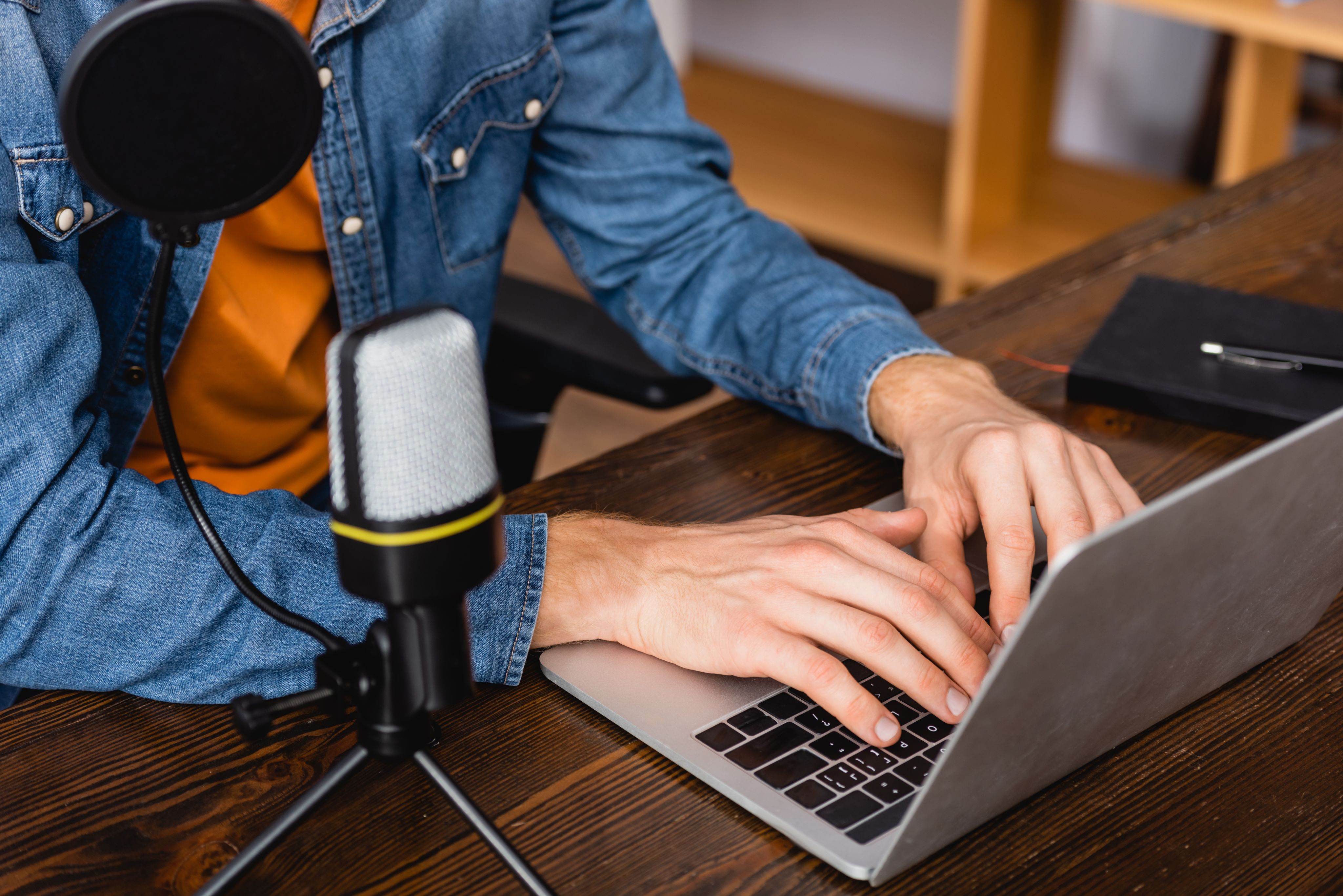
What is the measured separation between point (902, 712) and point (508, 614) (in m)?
0.20

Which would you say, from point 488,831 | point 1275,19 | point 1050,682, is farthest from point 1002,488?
point 1275,19

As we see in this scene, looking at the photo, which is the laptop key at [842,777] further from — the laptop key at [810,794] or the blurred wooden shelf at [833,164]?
the blurred wooden shelf at [833,164]

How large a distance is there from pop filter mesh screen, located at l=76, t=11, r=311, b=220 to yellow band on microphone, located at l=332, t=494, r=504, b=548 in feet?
0.42

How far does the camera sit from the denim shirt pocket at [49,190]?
0.75 meters

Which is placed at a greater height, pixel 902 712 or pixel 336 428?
pixel 336 428

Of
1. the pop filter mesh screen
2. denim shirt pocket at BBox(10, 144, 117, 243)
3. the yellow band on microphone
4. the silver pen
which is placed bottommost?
the silver pen

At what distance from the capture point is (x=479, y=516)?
47 cm

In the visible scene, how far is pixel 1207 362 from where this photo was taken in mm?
948

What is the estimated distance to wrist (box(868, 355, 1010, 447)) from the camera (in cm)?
86

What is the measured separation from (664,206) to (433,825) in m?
0.63

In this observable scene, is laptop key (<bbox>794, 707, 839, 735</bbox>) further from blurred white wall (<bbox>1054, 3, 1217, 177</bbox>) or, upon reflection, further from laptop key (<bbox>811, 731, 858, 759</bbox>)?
blurred white wall (<bbox>1054, 3, 1217, 177</bbox>)

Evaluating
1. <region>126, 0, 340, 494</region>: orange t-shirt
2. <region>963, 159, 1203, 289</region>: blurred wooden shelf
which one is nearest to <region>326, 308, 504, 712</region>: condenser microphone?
<region>126, 0, 340, 494</region>: orange t-shirt

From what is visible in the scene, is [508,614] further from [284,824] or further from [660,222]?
[660,222]

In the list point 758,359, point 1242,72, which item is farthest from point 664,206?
point 1242,72
